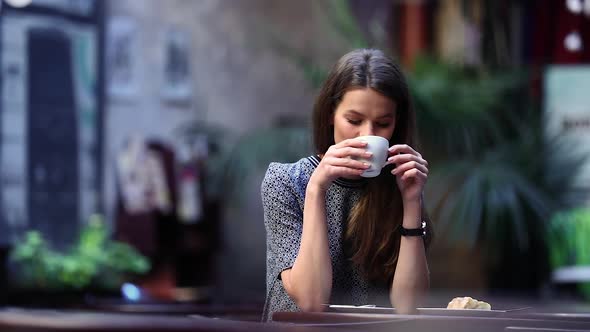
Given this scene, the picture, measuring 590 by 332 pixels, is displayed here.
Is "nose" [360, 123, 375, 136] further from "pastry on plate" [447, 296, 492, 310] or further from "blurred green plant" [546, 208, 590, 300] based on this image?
"blurred green plant" [546, 208, 590, 300]

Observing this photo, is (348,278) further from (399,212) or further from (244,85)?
(244,85)

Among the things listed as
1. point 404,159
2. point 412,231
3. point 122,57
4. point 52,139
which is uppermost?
point 122,57

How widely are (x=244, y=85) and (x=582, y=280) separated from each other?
8.53 ft

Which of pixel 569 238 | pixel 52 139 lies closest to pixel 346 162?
pixel 569 238

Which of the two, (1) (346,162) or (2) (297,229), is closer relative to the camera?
(1) (346,162)

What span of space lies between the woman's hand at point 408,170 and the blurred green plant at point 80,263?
338 cm

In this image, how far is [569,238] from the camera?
5051 mm

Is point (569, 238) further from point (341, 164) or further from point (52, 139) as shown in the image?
point (341, 164)

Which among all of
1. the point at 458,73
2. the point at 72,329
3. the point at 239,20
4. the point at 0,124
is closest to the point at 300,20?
the point at 239,20

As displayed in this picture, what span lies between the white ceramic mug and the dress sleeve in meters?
0.14

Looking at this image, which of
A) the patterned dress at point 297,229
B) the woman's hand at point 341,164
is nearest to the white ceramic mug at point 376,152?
the woman's hand at point 341,164

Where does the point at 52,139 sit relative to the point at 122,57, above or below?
below

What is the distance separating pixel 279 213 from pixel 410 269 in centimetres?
21

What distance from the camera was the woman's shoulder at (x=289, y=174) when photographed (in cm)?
160
